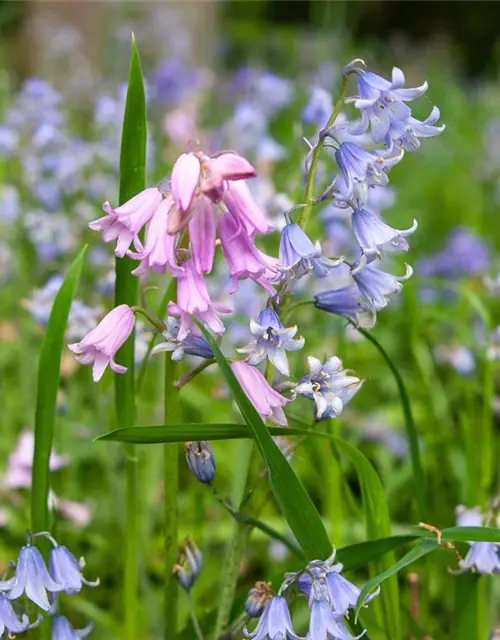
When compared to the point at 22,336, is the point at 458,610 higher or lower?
lower

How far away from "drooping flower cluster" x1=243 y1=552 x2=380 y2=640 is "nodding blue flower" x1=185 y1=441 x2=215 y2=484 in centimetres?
19

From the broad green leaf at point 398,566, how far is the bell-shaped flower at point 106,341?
426mm

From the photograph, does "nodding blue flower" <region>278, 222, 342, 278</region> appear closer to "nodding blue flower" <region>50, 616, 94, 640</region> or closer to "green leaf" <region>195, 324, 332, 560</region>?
"green leaf" <region>195, 324, 332, 560</region>

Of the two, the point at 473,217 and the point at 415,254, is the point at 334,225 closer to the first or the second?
the point at 415,254

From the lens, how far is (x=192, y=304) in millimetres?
1128

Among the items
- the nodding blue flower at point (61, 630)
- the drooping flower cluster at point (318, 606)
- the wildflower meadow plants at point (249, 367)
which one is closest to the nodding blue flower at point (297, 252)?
the wildflower meadow plants at point (249, 367)

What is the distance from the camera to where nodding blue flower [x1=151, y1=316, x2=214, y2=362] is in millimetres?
1199

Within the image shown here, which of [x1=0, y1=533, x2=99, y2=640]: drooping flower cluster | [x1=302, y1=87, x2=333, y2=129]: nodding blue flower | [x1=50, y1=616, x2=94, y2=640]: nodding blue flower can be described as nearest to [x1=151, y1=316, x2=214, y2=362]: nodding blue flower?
[x1=0, y1=533, x2=99, y2=640]: drooping flower cluster

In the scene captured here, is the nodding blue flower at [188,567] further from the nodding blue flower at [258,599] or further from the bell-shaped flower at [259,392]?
the bell-shaped flower at [259,392]

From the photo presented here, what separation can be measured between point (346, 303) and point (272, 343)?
18 cm

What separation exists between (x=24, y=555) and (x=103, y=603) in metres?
1.17

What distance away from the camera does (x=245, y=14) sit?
47.4 ft

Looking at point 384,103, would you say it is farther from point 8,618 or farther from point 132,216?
point 8,618

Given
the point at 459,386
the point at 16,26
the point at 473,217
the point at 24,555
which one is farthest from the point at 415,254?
the point at 16,26
